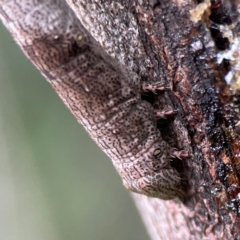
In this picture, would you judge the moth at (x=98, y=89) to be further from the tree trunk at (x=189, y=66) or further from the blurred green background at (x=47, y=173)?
the blurred green background at (x=47, y=173)

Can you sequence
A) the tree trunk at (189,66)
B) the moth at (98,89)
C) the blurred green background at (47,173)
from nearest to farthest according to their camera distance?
the tree trunk at (189,66) < the moth at (98,89) < the blurred green background at (47,173)

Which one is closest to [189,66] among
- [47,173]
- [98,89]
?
[98,89]

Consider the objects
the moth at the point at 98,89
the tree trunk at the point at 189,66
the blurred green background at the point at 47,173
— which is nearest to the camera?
the tree trunk at the point at 189,66

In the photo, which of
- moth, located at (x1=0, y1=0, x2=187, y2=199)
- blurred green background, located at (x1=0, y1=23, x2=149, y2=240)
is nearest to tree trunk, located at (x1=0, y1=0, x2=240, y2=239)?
moth, located at (x1=0, y1=0, x2=187, y2=199)

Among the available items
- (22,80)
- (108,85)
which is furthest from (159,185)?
(22,80)

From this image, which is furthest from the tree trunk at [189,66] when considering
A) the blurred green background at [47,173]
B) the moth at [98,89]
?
the blurred green background at [47,173]

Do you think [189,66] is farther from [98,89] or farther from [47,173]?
[47,173]

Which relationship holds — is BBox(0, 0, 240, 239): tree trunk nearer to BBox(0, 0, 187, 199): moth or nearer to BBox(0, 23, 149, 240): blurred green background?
BBox(0, 0, 187, 199): moth

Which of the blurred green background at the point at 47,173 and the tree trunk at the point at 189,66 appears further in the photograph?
the blurred green background at the point at 47,173
